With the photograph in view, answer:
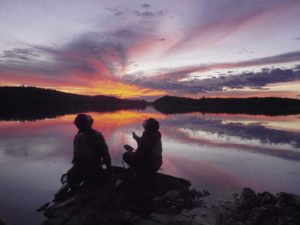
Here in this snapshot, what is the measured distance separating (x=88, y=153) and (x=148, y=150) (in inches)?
88.8

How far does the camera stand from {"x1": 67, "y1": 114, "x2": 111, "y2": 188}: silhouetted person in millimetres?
8281

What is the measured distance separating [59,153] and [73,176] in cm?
1001

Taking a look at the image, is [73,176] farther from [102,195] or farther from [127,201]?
[127,201]

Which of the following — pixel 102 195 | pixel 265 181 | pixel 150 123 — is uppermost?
pixel 150 123

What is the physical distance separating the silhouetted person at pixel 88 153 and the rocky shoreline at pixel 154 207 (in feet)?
1.35

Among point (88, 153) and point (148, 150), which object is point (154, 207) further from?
point (88, 153)

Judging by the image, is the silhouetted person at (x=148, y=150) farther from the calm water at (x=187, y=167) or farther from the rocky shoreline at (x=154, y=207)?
the calm water at (x=187, y=167)

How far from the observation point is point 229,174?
1360 centimetres

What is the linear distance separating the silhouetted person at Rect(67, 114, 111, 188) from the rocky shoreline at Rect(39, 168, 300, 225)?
412 millimetres

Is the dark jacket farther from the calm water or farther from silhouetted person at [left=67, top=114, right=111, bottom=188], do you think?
the calm water

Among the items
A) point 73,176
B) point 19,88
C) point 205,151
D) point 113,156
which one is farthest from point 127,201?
point 19,88

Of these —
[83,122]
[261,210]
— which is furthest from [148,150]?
[261,210]

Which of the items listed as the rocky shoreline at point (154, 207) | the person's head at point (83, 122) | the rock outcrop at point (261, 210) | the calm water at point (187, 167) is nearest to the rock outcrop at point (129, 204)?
the rocky shoreline at point (154, 207)

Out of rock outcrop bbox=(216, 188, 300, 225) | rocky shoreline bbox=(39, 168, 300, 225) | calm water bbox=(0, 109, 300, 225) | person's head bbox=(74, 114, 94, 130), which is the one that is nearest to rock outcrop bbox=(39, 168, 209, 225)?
rocky shoreline bbox=(39, 168, 300, 225)
